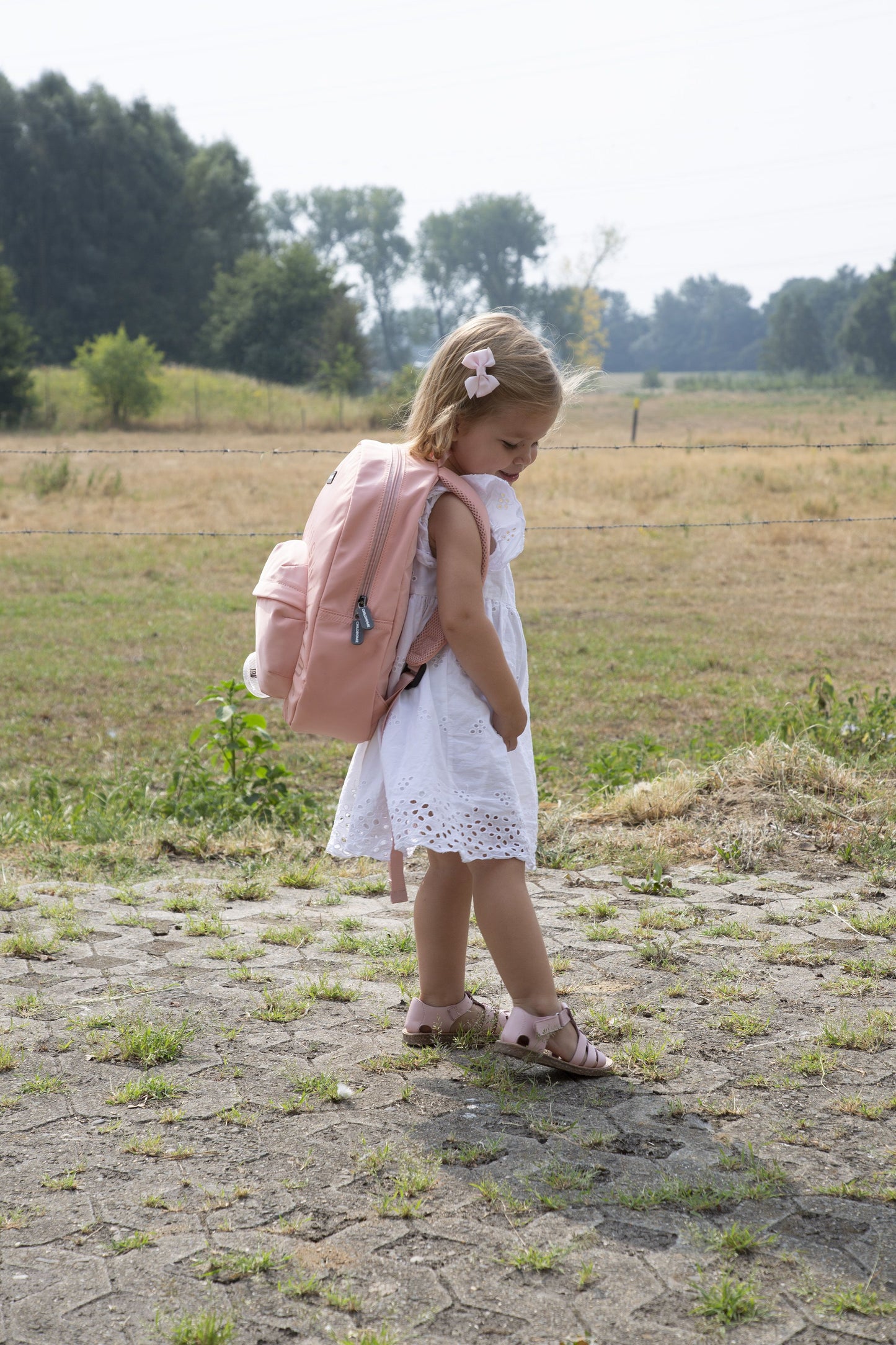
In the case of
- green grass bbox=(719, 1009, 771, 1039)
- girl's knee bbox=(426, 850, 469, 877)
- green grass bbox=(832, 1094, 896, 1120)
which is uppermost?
girl's knee bbox=(426, 850, 469, 877)

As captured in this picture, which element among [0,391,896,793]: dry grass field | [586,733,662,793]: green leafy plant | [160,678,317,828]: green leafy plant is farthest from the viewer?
[0,391,896,793]: dry grass field

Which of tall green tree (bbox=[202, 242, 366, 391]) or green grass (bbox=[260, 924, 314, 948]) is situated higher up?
tall green tree (bbox=[202, 242, 366, 391])

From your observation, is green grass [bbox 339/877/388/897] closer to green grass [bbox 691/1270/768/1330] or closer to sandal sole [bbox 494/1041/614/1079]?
sandal sole [bbox 494/1041/614/1079]

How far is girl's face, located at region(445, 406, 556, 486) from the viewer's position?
7.92 feet

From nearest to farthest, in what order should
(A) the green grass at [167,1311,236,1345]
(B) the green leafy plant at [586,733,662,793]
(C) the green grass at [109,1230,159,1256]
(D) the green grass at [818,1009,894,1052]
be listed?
(A) the green grass at [167,1311,236,1345] < (C) the green grass at [109,1230,159,1256] < (D) the green grass at [818,1009,894,1052] < (B) the green leafy plant at [586,733,662,793]

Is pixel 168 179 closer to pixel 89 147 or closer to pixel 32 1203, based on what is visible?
pixel 89 147

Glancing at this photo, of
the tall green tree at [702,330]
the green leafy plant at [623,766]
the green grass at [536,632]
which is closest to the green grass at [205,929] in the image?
the green grass at [536,632]

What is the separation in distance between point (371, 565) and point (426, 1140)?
43.5 inches

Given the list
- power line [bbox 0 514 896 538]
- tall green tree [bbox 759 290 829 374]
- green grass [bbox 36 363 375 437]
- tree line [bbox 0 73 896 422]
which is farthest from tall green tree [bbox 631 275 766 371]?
power line [bbox 0 514 896 538]

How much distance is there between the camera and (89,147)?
5672 cm

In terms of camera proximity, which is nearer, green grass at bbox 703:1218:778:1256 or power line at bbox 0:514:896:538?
green grass at bbox 703:1218:778:1256

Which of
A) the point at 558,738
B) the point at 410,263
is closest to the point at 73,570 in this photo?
the point at 558,738

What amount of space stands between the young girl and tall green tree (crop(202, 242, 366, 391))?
158 feet

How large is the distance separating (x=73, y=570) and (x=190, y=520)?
139 inches
